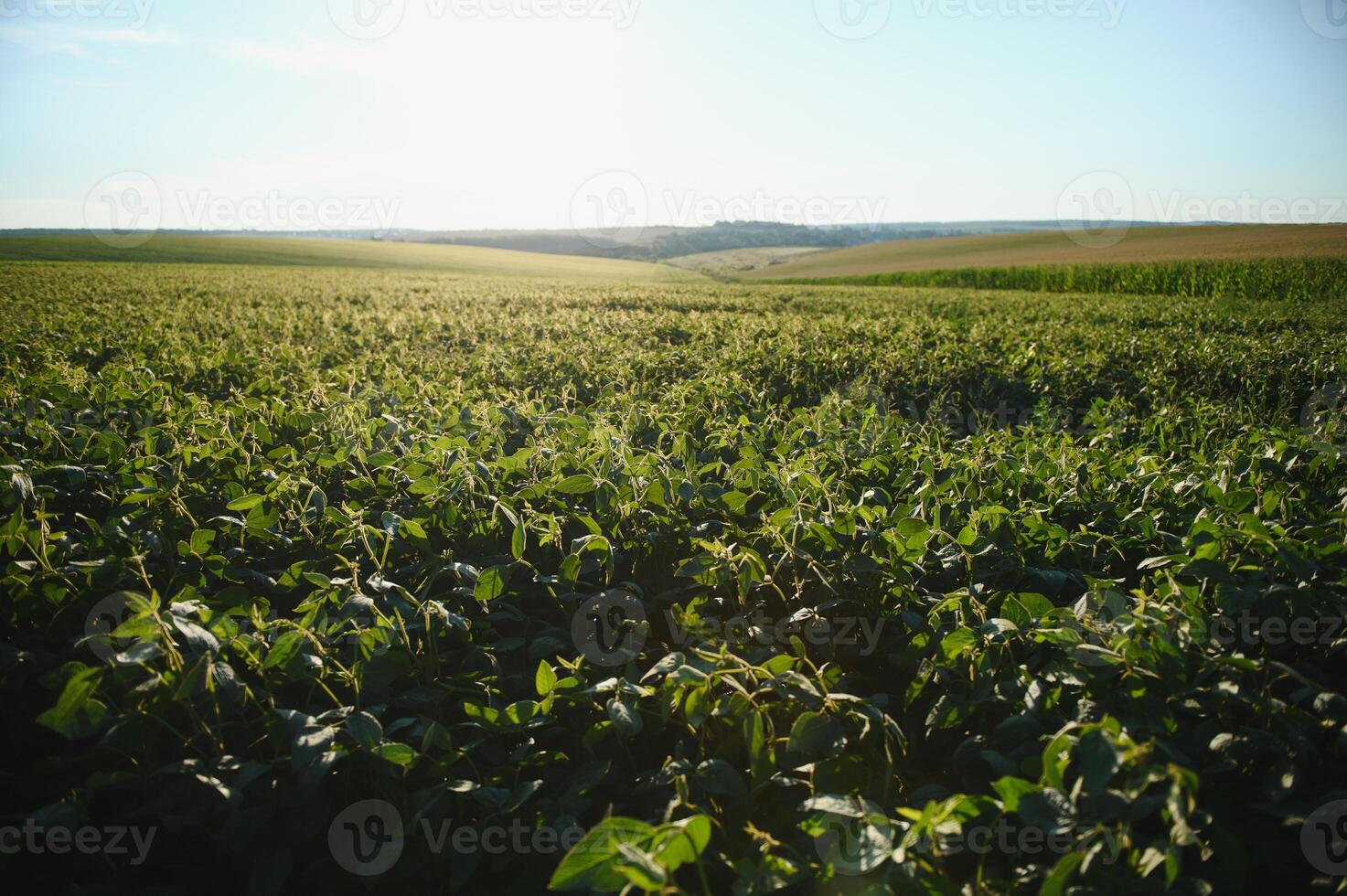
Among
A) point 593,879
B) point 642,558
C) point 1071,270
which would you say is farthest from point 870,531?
point 1071,270

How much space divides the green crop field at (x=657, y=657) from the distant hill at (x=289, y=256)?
40841mm

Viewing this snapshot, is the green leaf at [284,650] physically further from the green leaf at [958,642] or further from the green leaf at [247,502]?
the green leaf at [958,642]

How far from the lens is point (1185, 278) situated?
35406mm

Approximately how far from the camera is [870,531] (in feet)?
6.82

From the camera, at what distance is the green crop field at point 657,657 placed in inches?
48.2

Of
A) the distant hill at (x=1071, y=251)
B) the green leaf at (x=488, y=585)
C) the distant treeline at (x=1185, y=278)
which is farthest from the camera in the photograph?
the distant hill at (x=1071, y=251)

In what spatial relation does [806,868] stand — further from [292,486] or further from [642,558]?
[292,486]

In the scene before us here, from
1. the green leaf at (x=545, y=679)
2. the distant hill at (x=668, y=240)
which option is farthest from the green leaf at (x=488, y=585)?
the distant hill at (x=668, y=240)

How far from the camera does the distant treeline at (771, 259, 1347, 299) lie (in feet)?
103

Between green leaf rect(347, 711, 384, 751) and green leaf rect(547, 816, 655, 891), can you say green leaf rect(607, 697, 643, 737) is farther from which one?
green leaf rect(347, 711, 384, 751)

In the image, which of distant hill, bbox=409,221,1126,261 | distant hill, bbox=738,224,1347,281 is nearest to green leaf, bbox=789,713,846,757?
distant hill, bbox=738,224,1347,281

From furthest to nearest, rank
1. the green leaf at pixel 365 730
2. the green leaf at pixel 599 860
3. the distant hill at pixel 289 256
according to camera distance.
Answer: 1. the distant hill at pixel 289 256
2. the green leaf at pixel 365 730
3. the green leaf at pixel 599 860

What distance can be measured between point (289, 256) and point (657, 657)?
62.2 meters

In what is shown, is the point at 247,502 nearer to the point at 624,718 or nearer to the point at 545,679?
the point at 545,679
